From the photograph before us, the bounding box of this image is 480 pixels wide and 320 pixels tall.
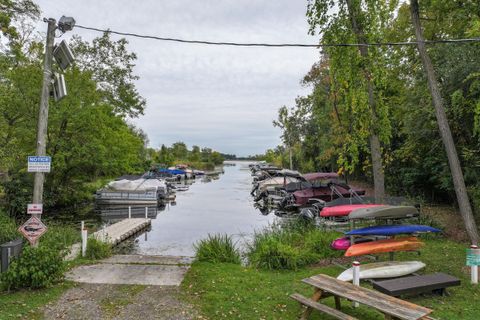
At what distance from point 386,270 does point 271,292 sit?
220cm

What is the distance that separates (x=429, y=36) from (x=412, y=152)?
16.5ft

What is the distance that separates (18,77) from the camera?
1616 centimetres

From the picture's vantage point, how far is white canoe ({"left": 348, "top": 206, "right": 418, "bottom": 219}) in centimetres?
687

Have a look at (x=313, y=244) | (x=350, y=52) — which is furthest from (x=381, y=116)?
(x=313, y=244)

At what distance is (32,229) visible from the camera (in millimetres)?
6145

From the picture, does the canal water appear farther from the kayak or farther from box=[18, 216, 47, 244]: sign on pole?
box=[18, 216, 47, 244]: sign on pole

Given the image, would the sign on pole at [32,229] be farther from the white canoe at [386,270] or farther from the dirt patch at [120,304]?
the white canoe at [386,270]

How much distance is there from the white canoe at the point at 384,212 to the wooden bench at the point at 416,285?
62.2 inches

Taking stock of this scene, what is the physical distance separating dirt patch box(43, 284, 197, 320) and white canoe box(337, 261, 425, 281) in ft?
9.35

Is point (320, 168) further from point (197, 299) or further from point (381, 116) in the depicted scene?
point (197, 299)

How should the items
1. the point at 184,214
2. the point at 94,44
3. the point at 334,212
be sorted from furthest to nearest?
the point at 94,44 < the point at 184,214 < the point at 334,212

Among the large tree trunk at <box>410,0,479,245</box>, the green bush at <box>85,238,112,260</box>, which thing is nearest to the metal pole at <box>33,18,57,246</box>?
the green bush at <box>85,238,112,260</box>

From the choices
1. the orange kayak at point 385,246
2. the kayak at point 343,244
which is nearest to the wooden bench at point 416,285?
the orange kayak at point 385,246

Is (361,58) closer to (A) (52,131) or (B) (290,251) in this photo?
(B) (290,251)
